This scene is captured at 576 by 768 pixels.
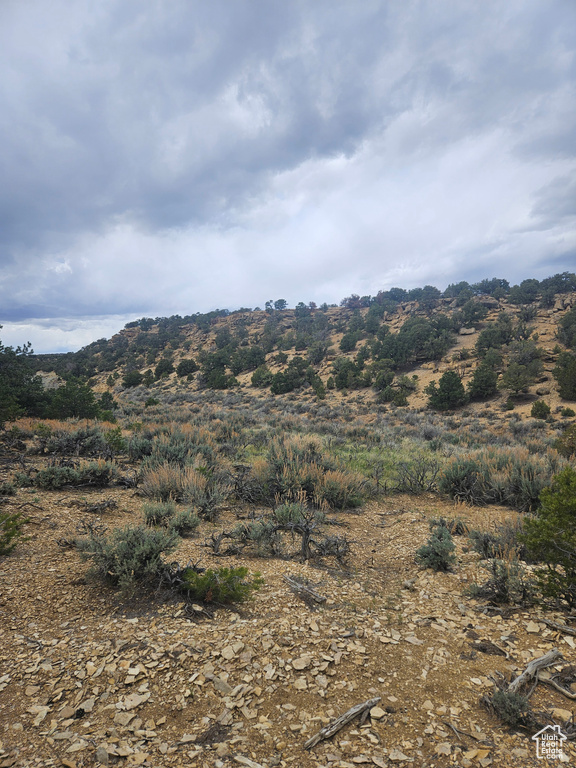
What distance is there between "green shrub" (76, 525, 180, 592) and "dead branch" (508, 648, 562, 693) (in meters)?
3.25

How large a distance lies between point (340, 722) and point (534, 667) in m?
1.51

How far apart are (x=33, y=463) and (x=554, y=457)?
12319mm

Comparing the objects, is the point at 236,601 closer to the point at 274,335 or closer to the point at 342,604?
the point at 342,604

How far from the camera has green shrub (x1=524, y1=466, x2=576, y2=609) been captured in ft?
10.8

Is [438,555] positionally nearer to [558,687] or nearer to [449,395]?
[558,687]

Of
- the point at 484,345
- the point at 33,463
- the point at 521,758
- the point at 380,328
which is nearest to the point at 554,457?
the point at 521,758

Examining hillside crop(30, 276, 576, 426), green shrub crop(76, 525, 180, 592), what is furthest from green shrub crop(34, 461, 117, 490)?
hillside crop(30, 276, 576, 426)

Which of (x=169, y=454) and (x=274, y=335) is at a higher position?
(x=274, y=335)

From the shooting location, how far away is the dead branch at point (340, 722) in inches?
80.8

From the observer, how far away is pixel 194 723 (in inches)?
86.7

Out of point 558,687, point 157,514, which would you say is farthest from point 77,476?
point 558,687

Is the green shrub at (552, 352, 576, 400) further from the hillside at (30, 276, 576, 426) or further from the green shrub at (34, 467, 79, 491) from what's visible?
the green shrub at (34, 467, 79, 491)

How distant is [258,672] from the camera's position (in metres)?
2.61

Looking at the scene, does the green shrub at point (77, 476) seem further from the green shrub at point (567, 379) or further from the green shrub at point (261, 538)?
the green shrub at point (567, 379)
